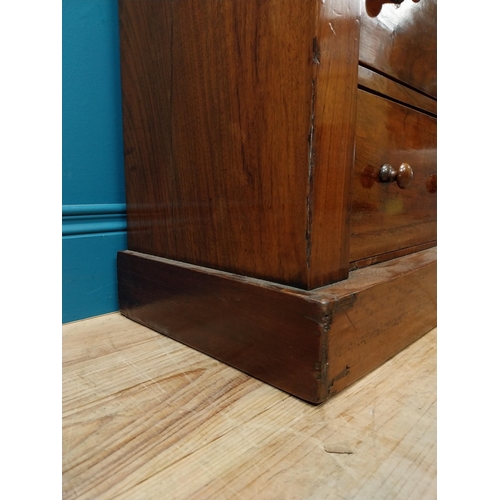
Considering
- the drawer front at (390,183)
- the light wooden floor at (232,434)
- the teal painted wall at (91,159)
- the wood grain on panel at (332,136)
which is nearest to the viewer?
the light wooden floor at (232,434)

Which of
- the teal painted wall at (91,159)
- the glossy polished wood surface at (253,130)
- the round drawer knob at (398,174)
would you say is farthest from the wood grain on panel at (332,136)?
the teal painted wall at (91,159)

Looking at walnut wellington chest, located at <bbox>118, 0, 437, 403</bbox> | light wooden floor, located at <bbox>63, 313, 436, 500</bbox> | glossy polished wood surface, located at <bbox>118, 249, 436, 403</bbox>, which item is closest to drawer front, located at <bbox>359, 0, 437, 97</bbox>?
walnut wellington chest, located at <bbox>118, 0, 437, 403</bbox>

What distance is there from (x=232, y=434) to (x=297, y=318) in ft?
0.45

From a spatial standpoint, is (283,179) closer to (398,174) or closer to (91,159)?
(398,174)

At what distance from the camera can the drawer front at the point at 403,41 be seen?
21.4 inches

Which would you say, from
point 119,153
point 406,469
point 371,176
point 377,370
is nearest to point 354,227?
point 371,176

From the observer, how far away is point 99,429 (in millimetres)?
412

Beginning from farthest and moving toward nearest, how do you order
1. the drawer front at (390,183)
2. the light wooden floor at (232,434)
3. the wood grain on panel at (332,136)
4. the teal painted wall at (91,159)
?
the teal painted wall at (91,159) < the drawer front at (390,183) < the wood grain on panel at (332,136) < the light wooden floor at (232,434)

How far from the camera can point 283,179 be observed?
0.48m

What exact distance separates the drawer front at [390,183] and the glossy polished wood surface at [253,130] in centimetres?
6

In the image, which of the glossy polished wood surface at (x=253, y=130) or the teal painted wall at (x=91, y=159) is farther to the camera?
the teal painted wall at (x=91, y=159)

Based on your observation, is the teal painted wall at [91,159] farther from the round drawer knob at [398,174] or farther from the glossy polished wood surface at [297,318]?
the round drawer knob at [398,174]

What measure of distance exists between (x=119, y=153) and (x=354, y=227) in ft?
1.58

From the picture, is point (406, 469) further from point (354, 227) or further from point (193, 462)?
point (354, 227)
